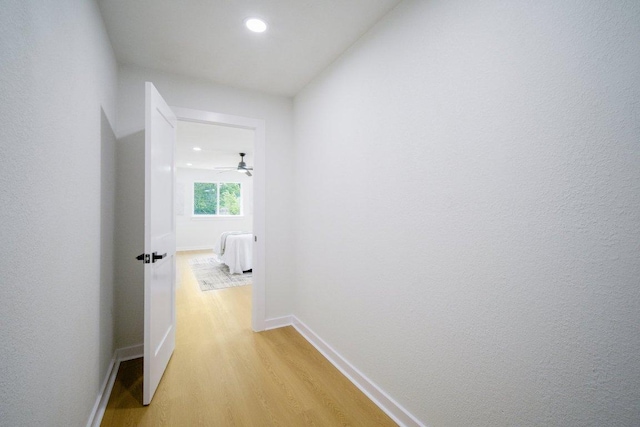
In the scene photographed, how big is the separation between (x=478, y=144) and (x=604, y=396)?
98cm

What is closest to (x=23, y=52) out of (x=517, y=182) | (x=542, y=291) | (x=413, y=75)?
(x=413, y=75)

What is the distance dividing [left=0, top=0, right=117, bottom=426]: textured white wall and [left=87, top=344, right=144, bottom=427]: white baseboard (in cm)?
10

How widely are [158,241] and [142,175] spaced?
77 centimetres

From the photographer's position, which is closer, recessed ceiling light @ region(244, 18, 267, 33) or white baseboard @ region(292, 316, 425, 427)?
white baseboard @ region(292, 316, 425, 427)

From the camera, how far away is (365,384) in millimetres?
1924

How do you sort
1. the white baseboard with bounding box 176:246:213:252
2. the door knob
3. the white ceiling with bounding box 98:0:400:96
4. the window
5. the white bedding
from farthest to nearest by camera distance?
the window → the white baseboard with bounding box 176:246:213:252 → the white bedding → the door knob → the white ceiling with bounding box 98:0:400:96

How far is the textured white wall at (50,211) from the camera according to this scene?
78 centimetres

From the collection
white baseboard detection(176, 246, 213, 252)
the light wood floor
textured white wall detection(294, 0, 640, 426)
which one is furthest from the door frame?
white baseboard detection(176, 246, 213, 252)

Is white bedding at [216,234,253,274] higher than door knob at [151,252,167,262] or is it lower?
lower

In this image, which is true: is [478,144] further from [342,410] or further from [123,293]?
[123,293]

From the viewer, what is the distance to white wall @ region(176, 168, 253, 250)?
796cm

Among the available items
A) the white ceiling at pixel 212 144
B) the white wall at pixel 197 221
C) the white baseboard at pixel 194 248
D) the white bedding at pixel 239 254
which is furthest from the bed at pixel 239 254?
the white baseboard at pixel 194 248

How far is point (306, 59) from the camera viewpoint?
7.55ft

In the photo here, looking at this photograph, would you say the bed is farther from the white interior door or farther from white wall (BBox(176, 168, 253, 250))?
the white interior door
